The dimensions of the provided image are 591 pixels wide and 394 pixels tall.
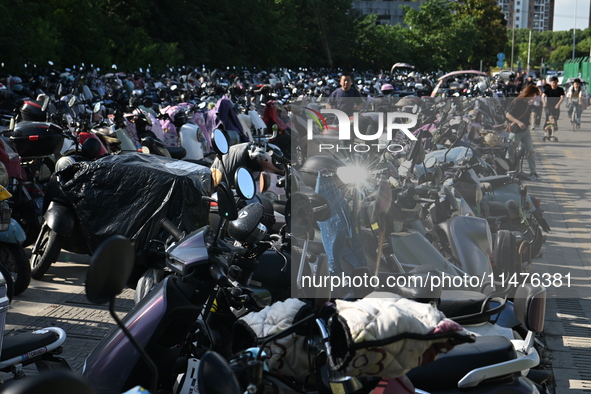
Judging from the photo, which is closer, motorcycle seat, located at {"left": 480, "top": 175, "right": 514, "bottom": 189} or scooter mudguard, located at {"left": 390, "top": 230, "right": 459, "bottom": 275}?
scooter mudguard, located at {"left": 390, "top": 230, "right": 459, "bottom": 275}

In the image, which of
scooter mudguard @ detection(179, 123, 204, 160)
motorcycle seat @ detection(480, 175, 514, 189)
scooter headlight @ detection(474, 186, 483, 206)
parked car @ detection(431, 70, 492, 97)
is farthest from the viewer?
parked car @ detection(431, 70, 492, 97)

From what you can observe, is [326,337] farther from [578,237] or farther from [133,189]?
[578,237]

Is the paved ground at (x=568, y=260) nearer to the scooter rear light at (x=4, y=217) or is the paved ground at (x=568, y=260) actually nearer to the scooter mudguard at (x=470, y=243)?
the scooter mudguard at (x=470, y=243)

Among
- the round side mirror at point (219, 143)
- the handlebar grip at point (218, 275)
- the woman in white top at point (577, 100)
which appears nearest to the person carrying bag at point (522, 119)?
the round side mirror at point (219, 143)

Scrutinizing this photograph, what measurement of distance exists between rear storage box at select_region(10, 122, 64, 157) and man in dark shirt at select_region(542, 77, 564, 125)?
16.5 metres

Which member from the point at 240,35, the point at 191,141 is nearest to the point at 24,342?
the point at 191,141

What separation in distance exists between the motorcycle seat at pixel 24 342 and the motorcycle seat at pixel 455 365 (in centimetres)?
164

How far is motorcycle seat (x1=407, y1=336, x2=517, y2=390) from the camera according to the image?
3529 millimetres

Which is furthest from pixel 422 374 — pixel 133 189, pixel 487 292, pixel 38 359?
pixel 133 189

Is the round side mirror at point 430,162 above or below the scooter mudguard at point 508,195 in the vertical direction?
above

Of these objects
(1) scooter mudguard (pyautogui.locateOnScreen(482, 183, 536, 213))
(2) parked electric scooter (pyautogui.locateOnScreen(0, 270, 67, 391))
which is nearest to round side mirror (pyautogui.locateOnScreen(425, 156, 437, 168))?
(1) scooter mudguard (pyautogui.locateOnScreen(482, 183, 536, 213))

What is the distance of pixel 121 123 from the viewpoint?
10562 millimetres

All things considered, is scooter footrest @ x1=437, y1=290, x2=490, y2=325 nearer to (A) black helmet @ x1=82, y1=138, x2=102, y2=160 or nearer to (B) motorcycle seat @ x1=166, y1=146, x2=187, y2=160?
(A) black helmet @ x1=82, y1=138, x2=102, y2=160

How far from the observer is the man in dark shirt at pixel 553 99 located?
21344mm
